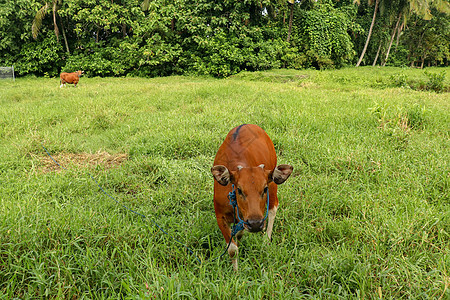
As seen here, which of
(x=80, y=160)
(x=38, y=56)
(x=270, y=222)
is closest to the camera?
(x=270, y=222)

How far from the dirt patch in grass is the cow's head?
269 cm

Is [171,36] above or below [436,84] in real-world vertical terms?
above

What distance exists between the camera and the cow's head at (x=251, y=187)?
1935mm

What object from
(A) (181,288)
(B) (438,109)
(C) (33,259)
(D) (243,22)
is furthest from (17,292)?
(D) (243,22)

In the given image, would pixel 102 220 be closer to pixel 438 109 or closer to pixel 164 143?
pixel 164 143

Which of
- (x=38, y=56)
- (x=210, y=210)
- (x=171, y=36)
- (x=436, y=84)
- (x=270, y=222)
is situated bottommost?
(x=38, y=56)

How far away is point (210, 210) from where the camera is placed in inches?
126

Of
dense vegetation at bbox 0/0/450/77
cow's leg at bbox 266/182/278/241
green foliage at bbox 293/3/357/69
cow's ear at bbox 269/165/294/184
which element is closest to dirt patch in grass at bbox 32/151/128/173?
cow's leg at bbox 266/182/278/241

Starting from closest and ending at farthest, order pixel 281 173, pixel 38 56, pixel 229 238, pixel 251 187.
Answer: pixel 251 187 → pixel 281 173 → pixel 229 238 → pixel 38 56

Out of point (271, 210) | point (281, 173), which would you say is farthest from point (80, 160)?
point (281, 173)

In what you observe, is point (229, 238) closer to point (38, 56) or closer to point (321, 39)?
point (321, 39)

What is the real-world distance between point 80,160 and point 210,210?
2.58m

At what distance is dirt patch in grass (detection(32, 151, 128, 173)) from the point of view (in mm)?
4191

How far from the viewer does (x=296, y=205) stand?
315 centimetres
